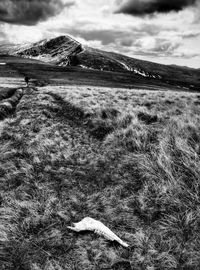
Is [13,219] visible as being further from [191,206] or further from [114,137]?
[114,137]

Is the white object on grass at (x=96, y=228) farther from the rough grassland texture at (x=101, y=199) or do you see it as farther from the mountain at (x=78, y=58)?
the mountain at (x=78, y=58)

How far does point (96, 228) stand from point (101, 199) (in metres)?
0.91

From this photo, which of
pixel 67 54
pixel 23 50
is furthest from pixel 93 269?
pixel 23 50

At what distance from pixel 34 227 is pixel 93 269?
47.4 inches

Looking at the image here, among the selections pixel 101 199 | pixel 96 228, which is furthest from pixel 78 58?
pixel 96 228

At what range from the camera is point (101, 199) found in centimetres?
477

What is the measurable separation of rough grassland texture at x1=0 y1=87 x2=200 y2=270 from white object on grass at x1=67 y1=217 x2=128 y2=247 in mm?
89

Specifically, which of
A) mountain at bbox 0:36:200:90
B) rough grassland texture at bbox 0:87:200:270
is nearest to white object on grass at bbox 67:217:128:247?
rough grassland texture at bbox 0:87:200:270

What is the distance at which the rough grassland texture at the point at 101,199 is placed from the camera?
3410mm

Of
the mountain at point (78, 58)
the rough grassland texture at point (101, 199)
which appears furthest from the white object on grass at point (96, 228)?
the mountain at point (78, 58)

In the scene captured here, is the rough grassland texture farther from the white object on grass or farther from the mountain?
the mountain

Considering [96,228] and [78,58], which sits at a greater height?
[78,58]

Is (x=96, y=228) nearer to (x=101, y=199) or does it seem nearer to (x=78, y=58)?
(x=101, y=199)

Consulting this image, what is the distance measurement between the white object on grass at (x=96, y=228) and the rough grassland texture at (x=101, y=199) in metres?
0.09
